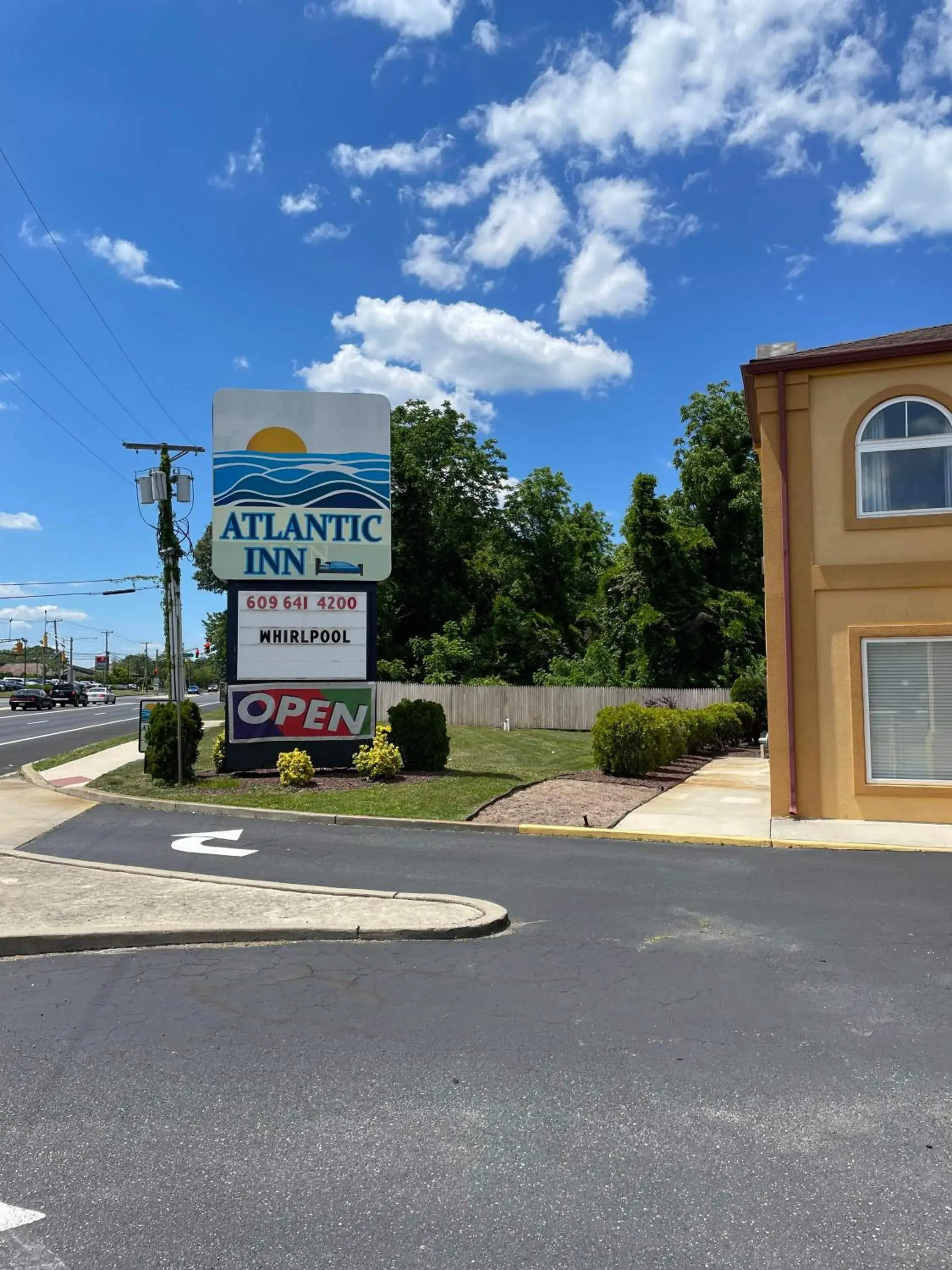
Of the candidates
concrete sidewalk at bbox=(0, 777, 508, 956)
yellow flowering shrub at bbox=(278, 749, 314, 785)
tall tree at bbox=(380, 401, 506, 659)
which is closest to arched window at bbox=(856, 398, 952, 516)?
concrete sidewalk at bbox=(0, 777, 508, 956)

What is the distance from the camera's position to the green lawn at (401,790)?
12578 millimetres

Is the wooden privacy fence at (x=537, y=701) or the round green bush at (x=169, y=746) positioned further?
the wooden privacy fence at (x=537, y=701)

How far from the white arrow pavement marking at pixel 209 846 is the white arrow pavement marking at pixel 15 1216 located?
656 cm

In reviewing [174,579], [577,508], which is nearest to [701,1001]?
[174,579]

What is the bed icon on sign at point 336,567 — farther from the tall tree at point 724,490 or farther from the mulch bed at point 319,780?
the tall tree at point 724,490

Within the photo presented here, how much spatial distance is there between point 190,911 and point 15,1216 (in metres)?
3.95

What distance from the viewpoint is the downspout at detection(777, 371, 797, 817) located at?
1176 cm

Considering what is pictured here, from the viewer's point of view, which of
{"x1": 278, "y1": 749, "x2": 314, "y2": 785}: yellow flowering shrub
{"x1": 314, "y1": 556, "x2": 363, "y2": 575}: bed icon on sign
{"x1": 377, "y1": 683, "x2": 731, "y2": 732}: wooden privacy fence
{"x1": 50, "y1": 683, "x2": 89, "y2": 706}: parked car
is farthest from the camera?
{"x1": 50, "y1": 683, "x2": 89, "y2": 706}: parked car

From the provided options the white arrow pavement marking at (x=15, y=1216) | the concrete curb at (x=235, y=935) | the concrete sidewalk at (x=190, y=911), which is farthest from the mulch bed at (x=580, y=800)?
the white arrow pavement marking at (x=15, y=1216)

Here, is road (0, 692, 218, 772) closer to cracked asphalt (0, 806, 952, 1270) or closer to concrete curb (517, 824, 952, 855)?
concrete curb (517, 824, 952, 855)

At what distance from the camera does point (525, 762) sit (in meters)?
20.2

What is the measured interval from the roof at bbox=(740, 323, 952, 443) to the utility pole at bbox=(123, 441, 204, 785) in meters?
10.5

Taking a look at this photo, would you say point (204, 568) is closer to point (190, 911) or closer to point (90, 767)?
point (90, 767)

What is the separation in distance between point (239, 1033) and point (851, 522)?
9.88 meters
